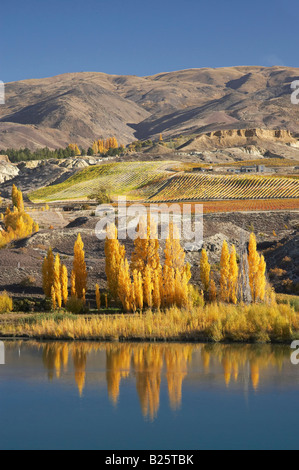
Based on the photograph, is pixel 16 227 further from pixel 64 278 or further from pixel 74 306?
pixel 74 306

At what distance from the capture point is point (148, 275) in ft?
98.1

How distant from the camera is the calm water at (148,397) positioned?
593 inches

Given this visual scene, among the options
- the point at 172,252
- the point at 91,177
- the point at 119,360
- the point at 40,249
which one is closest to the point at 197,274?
the point at 172,252

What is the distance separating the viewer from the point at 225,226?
49812 millimetres

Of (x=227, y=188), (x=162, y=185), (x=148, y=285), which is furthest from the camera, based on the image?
(x=162, y=185)

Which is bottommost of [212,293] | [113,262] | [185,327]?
[185,327]

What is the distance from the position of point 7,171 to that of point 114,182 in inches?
1205

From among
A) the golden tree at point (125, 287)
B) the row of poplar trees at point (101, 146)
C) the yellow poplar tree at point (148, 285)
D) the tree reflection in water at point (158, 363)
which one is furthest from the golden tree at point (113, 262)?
the row of poplar trees at point (101, 146)

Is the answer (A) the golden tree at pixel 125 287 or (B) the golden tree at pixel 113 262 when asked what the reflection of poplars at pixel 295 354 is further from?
(B) the golden tree at pixel 113 262

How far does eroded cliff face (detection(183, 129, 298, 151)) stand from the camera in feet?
484

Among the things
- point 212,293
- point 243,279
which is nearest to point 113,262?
point 212,293

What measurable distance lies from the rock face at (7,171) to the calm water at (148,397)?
9774cm

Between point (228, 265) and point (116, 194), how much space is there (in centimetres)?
6075
